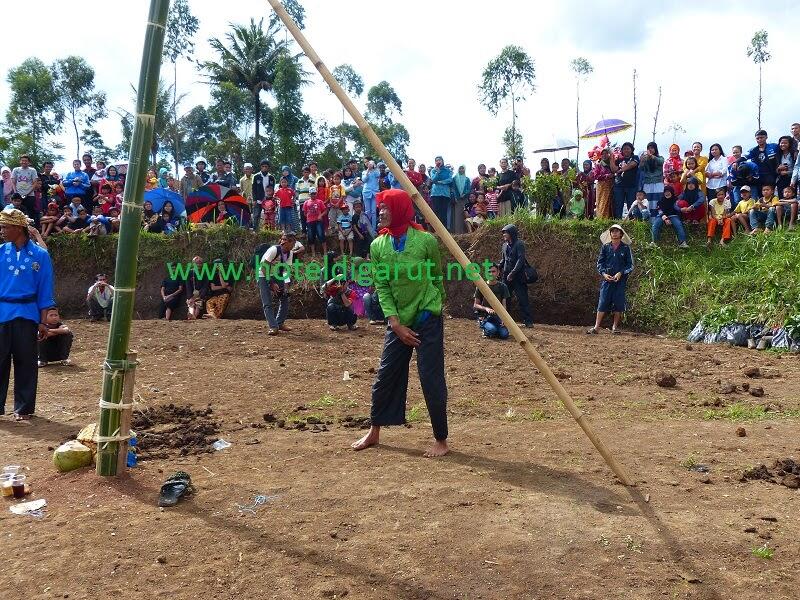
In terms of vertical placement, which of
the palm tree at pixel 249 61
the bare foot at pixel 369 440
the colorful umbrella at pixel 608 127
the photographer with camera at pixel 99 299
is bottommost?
the bare foot at pixel 369 440

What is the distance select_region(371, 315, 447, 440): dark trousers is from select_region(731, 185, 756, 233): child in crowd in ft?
35.9

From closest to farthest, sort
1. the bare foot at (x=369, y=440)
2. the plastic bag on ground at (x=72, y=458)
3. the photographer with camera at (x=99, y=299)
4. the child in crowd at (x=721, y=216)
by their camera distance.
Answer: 1. the plastic bag on ground at (x=72, y=458)
2. the bare foot at (x=369, y=440)
3. the photographer with camera at (x=99, y=299)
4. the child in crowd at (x=721, y=216)

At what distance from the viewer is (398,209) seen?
5.37 meters

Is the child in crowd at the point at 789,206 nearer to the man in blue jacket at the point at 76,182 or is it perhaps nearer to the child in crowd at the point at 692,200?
the child in crowd at the point at 692,200

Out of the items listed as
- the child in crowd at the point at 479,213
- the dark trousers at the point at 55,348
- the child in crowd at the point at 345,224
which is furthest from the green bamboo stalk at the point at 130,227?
the child in crowd at the point at 479,213

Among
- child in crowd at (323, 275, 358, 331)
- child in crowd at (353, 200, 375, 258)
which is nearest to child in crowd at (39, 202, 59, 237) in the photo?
child in crowd at (353, 200, 375, 258)

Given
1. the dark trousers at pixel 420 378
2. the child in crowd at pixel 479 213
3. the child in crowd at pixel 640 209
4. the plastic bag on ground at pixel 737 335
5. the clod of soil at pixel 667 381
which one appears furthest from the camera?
the child in crowd at pixel 479 213

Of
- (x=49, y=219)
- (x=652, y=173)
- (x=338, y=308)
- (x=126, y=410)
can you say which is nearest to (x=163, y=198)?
(x=49, y=219)

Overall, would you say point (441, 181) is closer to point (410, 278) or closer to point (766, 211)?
point (766, 211)

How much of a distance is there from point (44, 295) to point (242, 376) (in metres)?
2.65

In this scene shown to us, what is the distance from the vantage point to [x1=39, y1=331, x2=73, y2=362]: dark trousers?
9648 millimetres

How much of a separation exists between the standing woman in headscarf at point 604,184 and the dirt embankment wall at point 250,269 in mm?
1003

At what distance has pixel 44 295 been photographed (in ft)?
23.1

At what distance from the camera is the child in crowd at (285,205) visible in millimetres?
15891
